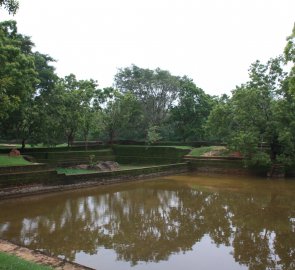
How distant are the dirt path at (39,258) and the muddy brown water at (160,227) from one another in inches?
31.5

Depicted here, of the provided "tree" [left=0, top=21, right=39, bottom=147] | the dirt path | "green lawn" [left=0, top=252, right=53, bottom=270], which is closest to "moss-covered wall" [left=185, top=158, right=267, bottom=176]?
"tree" [left=0, top=21, right=39, bottom=147]

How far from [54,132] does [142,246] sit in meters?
14.9

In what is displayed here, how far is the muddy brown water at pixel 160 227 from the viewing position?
738cm

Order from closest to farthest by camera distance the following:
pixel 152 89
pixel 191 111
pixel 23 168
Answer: pixel 23 168, pixel 191 111, pixel 152 89

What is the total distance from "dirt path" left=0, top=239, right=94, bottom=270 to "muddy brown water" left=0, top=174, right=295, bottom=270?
0.80 m

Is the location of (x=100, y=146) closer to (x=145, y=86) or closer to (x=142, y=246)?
(x=145, y=86)

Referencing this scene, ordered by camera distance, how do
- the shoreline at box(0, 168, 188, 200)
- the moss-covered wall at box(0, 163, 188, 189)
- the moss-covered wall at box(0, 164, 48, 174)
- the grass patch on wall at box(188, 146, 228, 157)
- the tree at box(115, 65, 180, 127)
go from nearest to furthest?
the shoreline at box(0, 168, 188, 200) < the moss-covered wall at box(0, 163, 188, 189) < the moss-covered wall at box(0, 164, 48, 174) < the grass patch on wall at box(188, 146, 228, 157) < the tree at box(115, 65, 180, 127)

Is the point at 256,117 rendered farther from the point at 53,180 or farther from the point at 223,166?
the point at 53,180

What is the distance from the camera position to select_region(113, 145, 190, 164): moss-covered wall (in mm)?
27891

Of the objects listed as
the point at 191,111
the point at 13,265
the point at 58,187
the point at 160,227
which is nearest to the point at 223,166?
the point at 191,111

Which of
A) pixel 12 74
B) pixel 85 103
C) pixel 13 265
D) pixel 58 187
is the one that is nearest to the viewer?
pixel 13 265

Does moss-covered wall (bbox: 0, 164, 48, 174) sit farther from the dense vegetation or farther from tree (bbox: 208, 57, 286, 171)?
tree (bbox: 208, 57, 286, 171)

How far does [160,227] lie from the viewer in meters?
9.90

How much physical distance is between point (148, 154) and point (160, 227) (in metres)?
19.3
